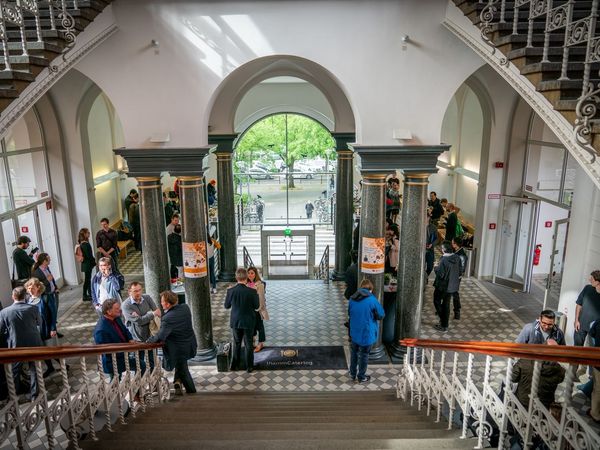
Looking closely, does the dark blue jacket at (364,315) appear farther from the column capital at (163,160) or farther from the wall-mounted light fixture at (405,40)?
the wall-mounted light fixture at (405,40)

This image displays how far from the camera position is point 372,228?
7508 mm

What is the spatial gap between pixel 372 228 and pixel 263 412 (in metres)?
3.32

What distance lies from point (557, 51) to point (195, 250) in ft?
17.9

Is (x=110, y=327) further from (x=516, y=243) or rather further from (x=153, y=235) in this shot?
(x=516, y=243)

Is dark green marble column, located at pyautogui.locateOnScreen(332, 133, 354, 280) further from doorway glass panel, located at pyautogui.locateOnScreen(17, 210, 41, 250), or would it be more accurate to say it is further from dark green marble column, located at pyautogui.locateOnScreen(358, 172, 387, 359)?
doorway glass panel, located at pyautogui.locateOnScreen(17, 210, 41, 250)

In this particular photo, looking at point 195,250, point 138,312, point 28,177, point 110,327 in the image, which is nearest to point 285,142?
point 28,177

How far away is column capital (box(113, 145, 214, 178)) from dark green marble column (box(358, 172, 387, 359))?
252cm

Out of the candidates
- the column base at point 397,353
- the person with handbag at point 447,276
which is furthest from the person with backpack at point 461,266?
the column base at point 397,353

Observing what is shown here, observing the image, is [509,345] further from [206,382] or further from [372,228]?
[206,382]

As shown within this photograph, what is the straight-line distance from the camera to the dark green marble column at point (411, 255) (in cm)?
739

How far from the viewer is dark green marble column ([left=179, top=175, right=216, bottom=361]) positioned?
7508 millimetres

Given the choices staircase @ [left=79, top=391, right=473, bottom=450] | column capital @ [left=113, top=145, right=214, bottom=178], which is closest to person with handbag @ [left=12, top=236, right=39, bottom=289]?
column capital @ [left=113, top=145, right=214, bottom=178]

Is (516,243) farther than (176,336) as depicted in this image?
Yes

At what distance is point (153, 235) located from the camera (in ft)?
24.8
